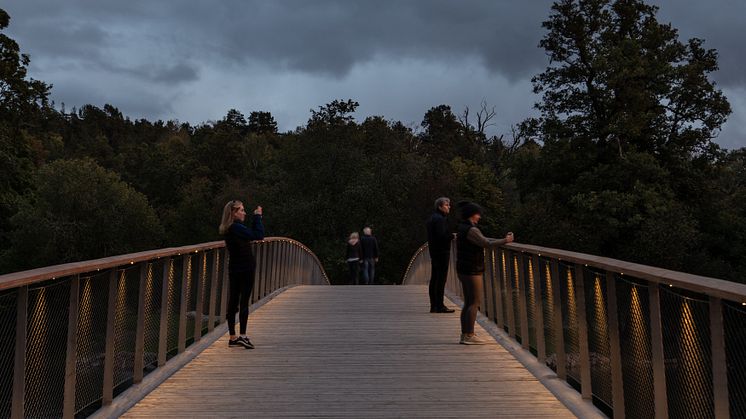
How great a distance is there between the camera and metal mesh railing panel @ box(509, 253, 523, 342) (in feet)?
25.1

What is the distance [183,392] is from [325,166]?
139ft

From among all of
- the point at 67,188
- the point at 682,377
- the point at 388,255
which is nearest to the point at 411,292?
the point at 682,377

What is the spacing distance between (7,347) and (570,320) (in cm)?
380

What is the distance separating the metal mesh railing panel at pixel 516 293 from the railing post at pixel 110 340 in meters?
4.04

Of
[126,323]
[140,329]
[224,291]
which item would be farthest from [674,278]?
[224,291]

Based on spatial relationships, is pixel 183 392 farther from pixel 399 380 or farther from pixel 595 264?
pixel 595 264

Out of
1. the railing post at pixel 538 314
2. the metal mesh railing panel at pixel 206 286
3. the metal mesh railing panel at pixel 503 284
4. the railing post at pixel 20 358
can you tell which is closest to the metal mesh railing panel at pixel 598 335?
the railing post at pixel 538 314

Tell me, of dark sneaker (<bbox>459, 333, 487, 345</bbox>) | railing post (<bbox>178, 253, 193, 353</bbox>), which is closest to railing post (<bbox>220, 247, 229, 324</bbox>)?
railing post (<bbox>178, 253, 193, 353</bbox>)

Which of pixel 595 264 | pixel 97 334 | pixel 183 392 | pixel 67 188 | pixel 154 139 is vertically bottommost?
pixel 183 392

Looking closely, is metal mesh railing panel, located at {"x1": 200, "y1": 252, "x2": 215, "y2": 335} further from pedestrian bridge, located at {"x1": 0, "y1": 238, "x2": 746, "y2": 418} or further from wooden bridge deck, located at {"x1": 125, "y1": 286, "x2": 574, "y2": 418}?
wooden bridge deck, located at {"x1": 125, "y1": 286, "x2": 574, "y2": 418}

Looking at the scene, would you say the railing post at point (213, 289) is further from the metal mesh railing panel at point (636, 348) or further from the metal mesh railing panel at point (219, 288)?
the metal mesh railing panel at point (636, 348)

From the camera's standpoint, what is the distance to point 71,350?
4.34 metres

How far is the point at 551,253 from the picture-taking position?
5.99 metres

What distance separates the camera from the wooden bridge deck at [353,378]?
16.5 feet
